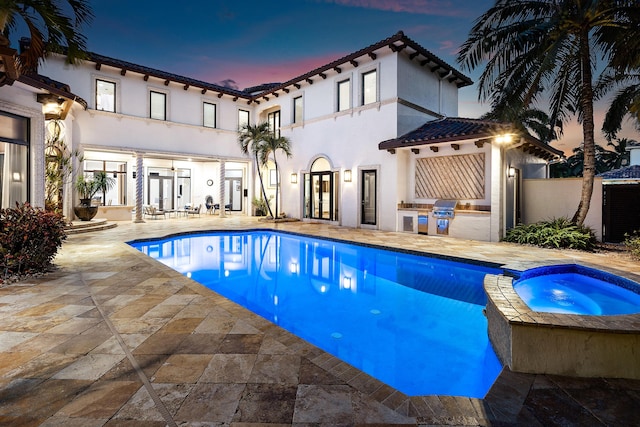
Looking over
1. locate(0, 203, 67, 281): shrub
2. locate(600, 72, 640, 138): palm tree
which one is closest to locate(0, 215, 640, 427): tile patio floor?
locate(0, 203, 67, 281): shrub

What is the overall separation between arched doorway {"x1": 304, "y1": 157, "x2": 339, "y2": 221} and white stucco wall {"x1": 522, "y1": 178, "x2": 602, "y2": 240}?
7.75 metres

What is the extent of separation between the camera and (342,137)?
→ 14.9 meters

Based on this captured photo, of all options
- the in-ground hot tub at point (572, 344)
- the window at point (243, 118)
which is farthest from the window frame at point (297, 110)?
the in-ground hot tub at point (572, 344)

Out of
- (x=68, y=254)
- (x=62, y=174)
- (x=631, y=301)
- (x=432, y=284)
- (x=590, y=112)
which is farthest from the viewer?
(x=62, y=174)

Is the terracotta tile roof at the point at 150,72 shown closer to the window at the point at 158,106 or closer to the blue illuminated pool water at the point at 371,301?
the window at the point at 158,106

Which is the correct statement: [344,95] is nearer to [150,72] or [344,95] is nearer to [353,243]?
[353,243]

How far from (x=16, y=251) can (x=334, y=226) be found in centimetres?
1100

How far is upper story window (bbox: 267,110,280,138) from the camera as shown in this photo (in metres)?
18.9

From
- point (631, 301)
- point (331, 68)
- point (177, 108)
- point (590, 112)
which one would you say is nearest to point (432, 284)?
point (631, 301)

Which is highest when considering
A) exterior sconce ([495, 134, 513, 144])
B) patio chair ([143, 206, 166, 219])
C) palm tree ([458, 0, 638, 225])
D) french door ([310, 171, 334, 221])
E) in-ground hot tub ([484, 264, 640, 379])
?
palm tree ([458, 0, 638, 225])

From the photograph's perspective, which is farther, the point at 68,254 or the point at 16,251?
the point at 68,254

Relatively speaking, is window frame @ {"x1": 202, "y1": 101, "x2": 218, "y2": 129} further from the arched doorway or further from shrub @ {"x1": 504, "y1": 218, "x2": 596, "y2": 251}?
shrub @ {"x1": 504, "y1": 218, "x2": 596, "y2": 251}

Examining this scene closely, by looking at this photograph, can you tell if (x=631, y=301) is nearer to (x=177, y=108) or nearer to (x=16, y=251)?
(x=16, y=251)

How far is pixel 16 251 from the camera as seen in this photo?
5.73 m
